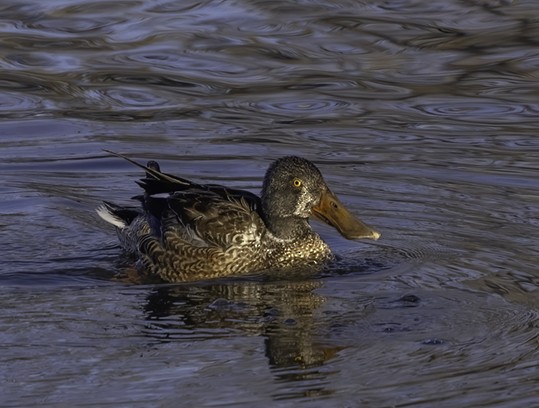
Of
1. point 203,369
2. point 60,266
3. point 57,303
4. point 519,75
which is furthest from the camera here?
point 519,75

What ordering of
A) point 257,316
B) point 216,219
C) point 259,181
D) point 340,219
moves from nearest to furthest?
point 257,316 → point 216,219 → point 340,219 → point 259,181

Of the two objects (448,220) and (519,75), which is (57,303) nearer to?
(448,220)

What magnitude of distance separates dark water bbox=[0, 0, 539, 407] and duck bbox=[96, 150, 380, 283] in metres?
0.23

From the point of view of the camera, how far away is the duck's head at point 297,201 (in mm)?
10078

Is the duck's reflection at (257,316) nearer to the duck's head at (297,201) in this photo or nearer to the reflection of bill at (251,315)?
the reflection of bill at (251,315)

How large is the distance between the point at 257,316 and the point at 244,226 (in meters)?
1.41

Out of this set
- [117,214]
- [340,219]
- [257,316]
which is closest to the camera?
[257,316]

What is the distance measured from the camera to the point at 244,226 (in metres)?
10.1

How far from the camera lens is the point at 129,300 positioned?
29.9 feet

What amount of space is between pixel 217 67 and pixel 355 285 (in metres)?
6.42

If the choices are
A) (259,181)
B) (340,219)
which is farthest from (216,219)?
(259,181)

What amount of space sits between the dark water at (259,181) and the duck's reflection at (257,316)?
2cm

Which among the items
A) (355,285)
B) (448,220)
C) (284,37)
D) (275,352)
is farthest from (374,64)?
(275,352)

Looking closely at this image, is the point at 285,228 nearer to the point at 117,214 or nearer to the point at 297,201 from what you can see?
the point at 297,201
